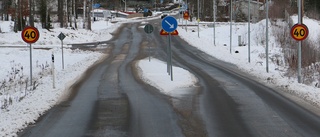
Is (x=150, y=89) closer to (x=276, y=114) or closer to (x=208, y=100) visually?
(x=208, y=100)

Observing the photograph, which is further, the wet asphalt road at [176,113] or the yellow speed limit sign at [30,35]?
the yellow speed limit sign at [30,35]

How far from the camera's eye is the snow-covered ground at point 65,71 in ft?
44.4

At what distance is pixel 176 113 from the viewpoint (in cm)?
1239

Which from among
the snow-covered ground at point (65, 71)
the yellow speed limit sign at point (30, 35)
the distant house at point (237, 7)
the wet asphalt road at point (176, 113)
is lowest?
the wet asphalt road at point (176, 113)

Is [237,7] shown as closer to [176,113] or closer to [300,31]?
[300,31]

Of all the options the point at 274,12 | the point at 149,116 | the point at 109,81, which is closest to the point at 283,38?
the point at 274,12

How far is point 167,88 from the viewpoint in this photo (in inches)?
698

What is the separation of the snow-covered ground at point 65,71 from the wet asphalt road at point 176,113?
580 mm

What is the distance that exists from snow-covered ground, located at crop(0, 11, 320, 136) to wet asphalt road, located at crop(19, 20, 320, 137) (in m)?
0.58

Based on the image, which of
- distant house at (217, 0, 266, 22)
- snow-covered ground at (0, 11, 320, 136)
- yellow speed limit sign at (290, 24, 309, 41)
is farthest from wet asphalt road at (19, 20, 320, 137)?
distant house at (217, 0, 266, 22)

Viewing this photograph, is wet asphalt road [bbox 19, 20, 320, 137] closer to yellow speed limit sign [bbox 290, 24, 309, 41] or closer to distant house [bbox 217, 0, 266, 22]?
yellow speed limit sign [bbox 290, 24, 309, 41]

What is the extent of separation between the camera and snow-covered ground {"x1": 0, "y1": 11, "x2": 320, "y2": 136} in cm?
1355

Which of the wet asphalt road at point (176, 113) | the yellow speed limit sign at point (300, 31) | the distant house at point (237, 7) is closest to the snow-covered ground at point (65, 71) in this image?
the wet asphalt road at point (176, 113)

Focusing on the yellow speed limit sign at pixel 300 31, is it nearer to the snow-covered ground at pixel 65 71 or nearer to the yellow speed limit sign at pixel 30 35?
the snow-covered ground at pixel 65 71
